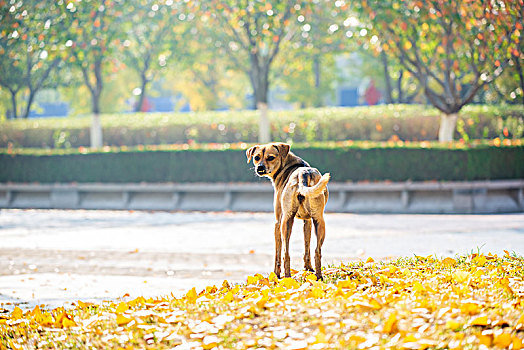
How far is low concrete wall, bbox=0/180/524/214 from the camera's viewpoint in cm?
1650

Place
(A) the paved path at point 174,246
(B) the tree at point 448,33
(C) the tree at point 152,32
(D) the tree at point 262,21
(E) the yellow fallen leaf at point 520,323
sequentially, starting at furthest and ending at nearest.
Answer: (C) the tree at point 152,32, (D) the tree at point 262,21, (B) the tree at point 448,33, (A) the paved path at point 174,246, (E) the yellow fallen leaf at point 520,323

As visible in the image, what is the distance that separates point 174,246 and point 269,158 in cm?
530

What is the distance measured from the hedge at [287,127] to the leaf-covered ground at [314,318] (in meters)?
17.6

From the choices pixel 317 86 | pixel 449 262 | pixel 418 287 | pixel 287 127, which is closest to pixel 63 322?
pixel 418 287

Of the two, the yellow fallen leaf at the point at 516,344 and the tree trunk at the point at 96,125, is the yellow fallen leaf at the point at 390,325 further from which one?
the tree trunk at the point at 96,125

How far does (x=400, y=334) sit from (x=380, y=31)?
15197mm

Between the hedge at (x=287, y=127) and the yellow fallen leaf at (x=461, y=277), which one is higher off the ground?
the hedge at (x=287, y=127)

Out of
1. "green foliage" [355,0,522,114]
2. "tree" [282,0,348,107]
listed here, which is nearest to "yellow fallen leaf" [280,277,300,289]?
"green foliage" [355,0,522,114]

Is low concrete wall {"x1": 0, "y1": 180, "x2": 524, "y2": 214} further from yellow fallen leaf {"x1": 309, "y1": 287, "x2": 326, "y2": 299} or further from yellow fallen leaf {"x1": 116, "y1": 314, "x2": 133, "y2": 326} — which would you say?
yellow fallen leaf {"x1": 116, "y1": 314, "x2": 133, "y2": 326}

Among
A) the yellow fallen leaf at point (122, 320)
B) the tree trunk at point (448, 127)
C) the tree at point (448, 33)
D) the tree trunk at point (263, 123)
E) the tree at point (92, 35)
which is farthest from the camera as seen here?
the tree at point (92, 35)

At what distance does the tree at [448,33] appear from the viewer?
17469 millimetres

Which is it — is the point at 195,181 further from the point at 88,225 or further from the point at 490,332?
the point at 490,332

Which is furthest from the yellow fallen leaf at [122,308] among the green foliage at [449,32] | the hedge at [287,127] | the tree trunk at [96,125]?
the hedge at [287,127]

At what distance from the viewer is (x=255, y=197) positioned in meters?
18.0
